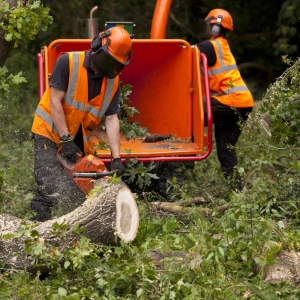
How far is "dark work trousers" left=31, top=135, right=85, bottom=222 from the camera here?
5.45m

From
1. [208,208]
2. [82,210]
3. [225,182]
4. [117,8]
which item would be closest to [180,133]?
[225,182]

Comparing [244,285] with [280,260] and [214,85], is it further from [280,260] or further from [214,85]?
[214,85]

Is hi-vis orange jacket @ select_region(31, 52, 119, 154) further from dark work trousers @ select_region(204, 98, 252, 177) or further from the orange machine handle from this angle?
the orange machine handle

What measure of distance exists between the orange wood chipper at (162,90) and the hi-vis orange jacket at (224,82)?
1.24ft

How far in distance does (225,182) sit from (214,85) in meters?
0.98

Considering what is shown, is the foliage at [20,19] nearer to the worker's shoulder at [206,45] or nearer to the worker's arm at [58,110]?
the worker's arm at [58,110]

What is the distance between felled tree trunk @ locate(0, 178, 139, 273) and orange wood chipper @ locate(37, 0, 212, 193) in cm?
138

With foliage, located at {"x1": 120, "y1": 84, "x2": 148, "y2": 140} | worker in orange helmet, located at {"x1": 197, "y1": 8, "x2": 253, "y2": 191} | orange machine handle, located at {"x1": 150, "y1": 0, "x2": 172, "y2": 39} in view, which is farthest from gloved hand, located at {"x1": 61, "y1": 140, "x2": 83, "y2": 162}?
orange machine handle, located at {"x1": 150, "y1": 0, "x2": 172, "y2": 39}

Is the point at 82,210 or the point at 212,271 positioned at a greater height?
the point at 82,210

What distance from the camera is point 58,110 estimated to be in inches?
213

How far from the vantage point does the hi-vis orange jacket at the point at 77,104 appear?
546 centimetres

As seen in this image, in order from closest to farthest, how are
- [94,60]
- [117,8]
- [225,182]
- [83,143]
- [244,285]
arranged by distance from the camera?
[244,285]
[94,60]
[83,143]
[225,182]
[117,8]

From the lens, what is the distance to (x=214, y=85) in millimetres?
7203

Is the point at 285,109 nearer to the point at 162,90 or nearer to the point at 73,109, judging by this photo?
the point at 73,109
